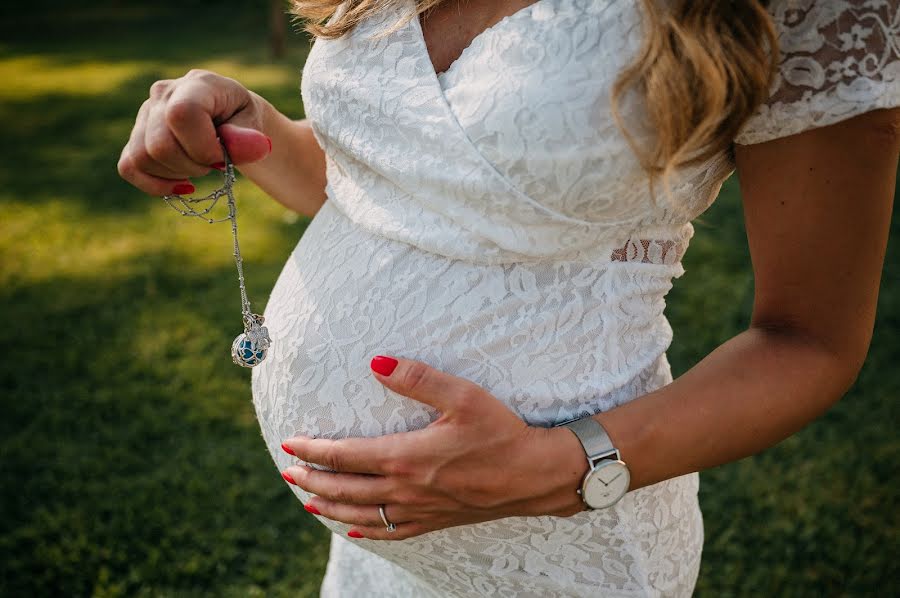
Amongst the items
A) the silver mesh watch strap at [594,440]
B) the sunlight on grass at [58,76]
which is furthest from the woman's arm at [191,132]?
the sunlight on grass at [58,76]

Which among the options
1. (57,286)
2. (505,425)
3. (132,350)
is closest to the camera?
(505,425)

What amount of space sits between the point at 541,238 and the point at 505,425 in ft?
0.86

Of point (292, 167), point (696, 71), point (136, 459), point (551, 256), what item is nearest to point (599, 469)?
point (551, 256)

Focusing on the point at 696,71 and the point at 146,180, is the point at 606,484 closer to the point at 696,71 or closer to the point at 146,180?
the point at 696,71

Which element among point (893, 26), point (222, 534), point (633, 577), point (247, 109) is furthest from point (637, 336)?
point (222, 534)

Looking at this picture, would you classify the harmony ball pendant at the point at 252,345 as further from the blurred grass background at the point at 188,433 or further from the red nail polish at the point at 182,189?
the blurred grass background at the point at 188,433

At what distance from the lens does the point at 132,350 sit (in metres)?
3.96

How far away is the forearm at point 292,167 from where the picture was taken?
4.99ft

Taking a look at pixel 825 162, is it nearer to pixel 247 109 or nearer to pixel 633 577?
pixel 633 577

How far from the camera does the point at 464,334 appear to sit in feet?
3.64

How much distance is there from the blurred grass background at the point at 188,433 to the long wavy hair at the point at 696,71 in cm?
63

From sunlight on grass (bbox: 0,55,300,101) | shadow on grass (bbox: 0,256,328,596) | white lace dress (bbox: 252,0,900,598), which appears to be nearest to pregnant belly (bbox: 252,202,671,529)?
white lace dress (bbox: 252,0,900,598)

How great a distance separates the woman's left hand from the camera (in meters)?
1.02

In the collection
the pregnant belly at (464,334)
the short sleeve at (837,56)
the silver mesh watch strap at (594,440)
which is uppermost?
the short sleeve at (837,56)
